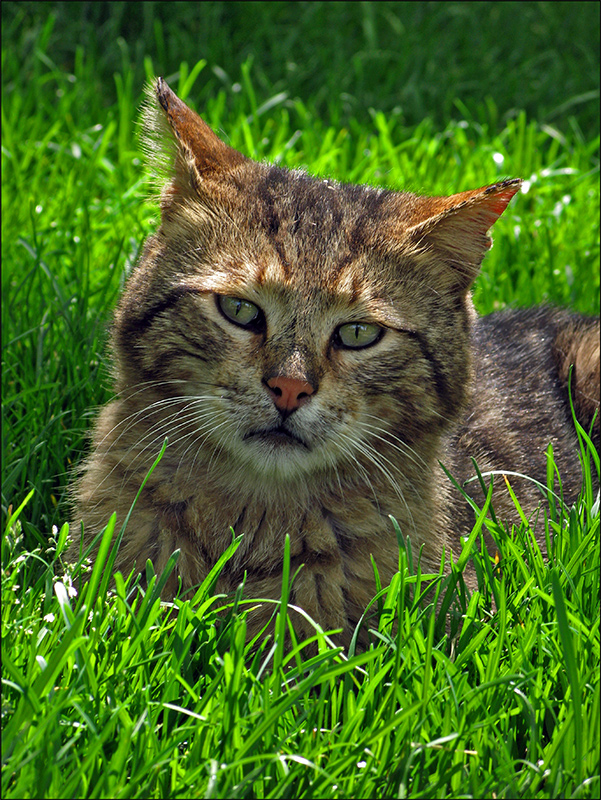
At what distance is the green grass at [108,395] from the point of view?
1753 millimetres

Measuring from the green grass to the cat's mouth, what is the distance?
0.40m

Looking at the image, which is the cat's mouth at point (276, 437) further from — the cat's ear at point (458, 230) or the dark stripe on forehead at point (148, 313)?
the cat's ear at point (458, 230)

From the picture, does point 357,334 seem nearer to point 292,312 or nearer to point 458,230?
point 292,312

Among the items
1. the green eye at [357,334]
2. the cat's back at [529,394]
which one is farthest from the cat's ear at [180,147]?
the cat's back at [529,394]

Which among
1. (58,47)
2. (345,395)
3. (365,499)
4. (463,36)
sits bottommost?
(365,499)

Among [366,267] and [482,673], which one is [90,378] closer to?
[366,267]

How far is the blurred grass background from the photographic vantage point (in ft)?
11.0

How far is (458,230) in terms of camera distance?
2479mm

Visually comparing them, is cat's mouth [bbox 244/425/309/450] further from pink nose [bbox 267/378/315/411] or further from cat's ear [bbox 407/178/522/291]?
cat's ear [bbox 407/178/522/291]

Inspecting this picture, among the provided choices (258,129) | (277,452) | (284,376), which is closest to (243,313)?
(284,376)

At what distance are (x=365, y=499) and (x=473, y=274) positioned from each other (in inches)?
27.0

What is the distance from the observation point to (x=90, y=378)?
319cm

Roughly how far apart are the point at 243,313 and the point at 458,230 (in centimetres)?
63

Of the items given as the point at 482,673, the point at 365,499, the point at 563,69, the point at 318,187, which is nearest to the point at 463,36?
the point at 563,69
